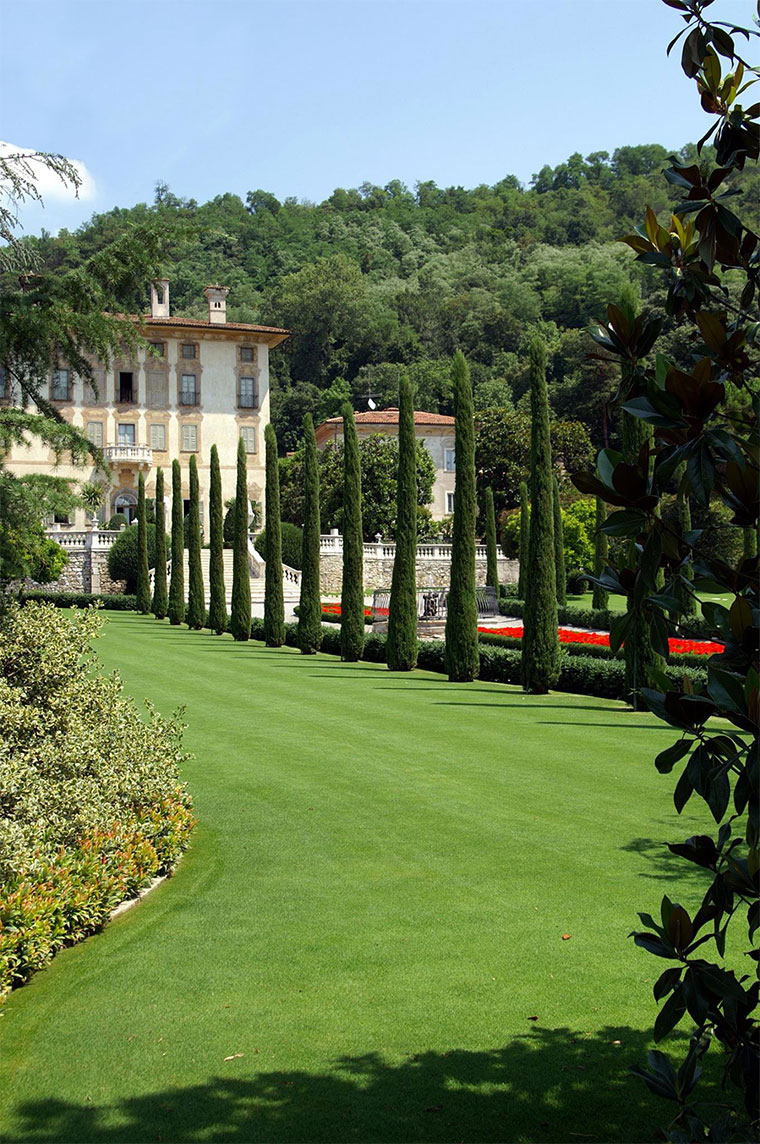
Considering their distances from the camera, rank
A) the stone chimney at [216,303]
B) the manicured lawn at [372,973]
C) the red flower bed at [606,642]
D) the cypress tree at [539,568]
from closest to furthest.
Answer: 1. the manicured lawn at [372,973]
2. the cypress tree at [539,568]
3. the red flower bed at [606,642]
4. the stone chimney at [216,303]

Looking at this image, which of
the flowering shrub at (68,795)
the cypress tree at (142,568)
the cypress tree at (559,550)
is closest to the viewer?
the flowering shrub at (68,795)

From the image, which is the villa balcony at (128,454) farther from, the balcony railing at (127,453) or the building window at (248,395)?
the building window at (248,395)

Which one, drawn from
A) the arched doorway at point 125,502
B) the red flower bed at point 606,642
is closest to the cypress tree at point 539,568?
the red flower bed at point 606,642

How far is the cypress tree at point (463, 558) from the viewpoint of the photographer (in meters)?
19.8

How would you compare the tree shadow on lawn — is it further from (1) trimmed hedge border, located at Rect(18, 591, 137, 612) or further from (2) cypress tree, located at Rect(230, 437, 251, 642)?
(1) trimmed hedge border, located at Rect(18, 591, 137, 612)

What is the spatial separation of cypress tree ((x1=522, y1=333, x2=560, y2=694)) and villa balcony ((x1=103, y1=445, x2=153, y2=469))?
3720 centimetres

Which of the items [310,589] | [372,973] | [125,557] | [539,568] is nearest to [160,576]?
[125,557]

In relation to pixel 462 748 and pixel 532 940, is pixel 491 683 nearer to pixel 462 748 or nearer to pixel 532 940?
pixel 462 748

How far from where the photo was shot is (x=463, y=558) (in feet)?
66.2

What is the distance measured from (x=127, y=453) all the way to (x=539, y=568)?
126 feet

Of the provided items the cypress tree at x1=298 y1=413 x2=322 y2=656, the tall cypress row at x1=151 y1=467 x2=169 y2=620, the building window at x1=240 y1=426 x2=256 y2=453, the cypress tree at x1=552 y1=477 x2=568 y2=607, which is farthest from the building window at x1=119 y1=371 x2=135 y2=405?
the cypress tree at x1=298 y1=413 x2=322 y2=656

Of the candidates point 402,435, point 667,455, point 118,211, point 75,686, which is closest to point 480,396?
point 118,211

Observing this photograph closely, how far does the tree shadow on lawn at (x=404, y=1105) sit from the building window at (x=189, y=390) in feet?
173

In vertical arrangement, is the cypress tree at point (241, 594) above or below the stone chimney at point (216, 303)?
below
